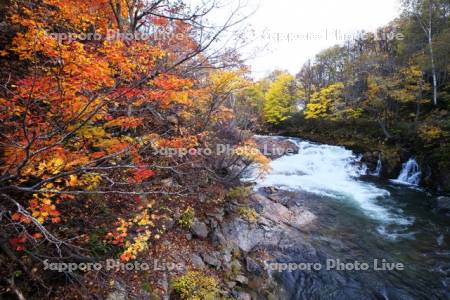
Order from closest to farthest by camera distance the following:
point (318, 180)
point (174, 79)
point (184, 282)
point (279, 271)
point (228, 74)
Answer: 1. point (184, 282)
2. point (174, 79)
3. point (279, 271)
4. point (228, 74)
5. point (318, 180)

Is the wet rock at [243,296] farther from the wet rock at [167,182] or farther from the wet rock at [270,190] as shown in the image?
the wet rock at [270,190]

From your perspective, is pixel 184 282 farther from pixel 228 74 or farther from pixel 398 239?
pixel 398 239

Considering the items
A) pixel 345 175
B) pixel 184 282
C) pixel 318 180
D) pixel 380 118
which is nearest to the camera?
pixel 184 282

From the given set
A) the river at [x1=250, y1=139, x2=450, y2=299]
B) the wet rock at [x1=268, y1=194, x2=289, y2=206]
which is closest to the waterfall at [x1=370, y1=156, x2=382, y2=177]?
the river at [x1=250, y1=139, x2=450, y2=299]

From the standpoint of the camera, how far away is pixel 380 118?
65.0ft

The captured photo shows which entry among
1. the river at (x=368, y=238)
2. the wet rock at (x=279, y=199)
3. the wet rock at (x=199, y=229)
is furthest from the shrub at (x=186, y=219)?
the wet rock at (x=279, y=199)

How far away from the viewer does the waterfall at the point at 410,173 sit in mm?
14748

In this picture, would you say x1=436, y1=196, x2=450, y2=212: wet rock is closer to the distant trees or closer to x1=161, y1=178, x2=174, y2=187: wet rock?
x1=161, y1=178, x2=174, y2=187: wet rock

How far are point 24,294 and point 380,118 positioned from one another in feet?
74.0

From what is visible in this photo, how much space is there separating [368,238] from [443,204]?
5.07 metres

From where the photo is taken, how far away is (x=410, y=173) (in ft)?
50.0

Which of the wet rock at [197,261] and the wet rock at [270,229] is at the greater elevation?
the wet rock at [197,261]

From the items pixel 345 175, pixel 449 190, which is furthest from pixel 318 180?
pixel 449 190

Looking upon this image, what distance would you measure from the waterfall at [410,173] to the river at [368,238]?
0.55 meters
